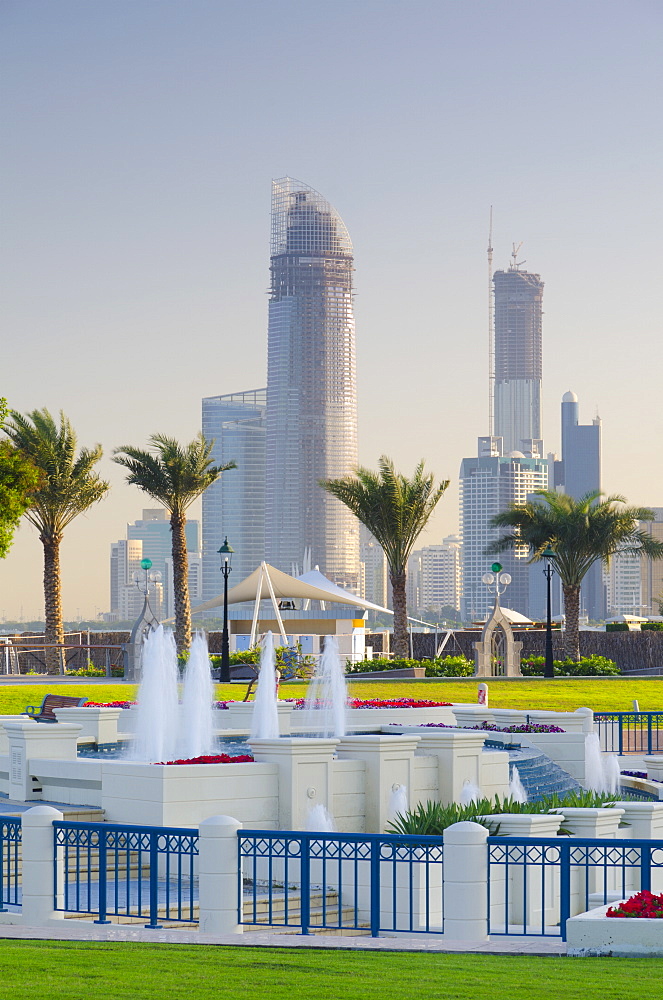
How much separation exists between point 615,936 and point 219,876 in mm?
3533

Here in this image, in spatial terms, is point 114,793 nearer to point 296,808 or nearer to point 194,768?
point 194,768

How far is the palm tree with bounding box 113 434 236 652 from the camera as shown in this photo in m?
47.4

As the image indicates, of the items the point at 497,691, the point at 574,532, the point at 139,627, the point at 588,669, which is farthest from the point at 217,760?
the point at 574,532

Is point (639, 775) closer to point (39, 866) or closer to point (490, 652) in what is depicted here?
point (39, 866)

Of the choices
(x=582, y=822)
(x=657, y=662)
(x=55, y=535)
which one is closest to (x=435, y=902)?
(x=582, y=822)

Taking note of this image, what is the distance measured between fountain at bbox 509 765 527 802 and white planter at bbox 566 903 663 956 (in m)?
9.09

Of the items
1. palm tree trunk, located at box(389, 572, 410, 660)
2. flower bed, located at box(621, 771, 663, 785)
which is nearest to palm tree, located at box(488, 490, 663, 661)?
palm tree trunk, located at box(389, 572, 410, 660)

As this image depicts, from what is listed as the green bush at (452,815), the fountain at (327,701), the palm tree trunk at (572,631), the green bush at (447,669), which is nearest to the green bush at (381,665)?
the green bush at (447,669)

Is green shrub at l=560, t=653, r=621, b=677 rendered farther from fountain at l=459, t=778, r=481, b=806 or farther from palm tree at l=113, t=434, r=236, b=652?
fountain at l=459, t=778, r=481, b=806

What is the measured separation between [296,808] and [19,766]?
4484 millimetres

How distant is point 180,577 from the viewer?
161 feet

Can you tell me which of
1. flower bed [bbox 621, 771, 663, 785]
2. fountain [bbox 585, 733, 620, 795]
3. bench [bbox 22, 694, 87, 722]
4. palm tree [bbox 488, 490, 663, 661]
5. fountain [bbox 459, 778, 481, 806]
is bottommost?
flower bed [bbox 621, 771, 663, 785]

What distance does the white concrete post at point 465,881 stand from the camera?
Result: 37.4ft

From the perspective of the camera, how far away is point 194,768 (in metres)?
16.3
